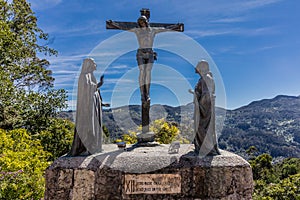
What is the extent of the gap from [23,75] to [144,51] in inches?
416

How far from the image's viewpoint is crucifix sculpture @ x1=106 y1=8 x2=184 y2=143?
7.25 meters

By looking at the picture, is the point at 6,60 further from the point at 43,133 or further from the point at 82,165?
the point at 82,165

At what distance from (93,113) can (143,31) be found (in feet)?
8.66

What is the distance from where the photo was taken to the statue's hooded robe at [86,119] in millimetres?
5941

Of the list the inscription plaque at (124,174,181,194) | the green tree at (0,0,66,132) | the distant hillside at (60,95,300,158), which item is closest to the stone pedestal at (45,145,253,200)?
the inscription plaque at (124,174,181,194)

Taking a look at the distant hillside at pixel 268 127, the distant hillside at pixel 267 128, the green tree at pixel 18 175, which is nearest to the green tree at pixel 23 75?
the green tree at pixel 18 175

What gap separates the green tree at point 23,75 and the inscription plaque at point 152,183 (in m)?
9.34

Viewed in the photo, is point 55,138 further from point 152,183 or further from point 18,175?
point 152,183

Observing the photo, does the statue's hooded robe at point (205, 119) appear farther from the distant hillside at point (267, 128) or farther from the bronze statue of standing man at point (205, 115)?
the distant hillside at point (267, 128)

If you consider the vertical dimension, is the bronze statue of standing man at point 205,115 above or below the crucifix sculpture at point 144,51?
below

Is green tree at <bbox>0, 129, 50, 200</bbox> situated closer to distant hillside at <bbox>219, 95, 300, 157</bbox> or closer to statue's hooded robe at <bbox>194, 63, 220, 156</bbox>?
statue's hooded robe at <bbox>194, 63, 220, 156</bbox>

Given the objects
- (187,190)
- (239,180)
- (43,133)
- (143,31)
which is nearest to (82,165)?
(187,190)

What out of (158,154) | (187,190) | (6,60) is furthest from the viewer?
(6,60)

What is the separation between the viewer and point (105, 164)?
564 centimetres
